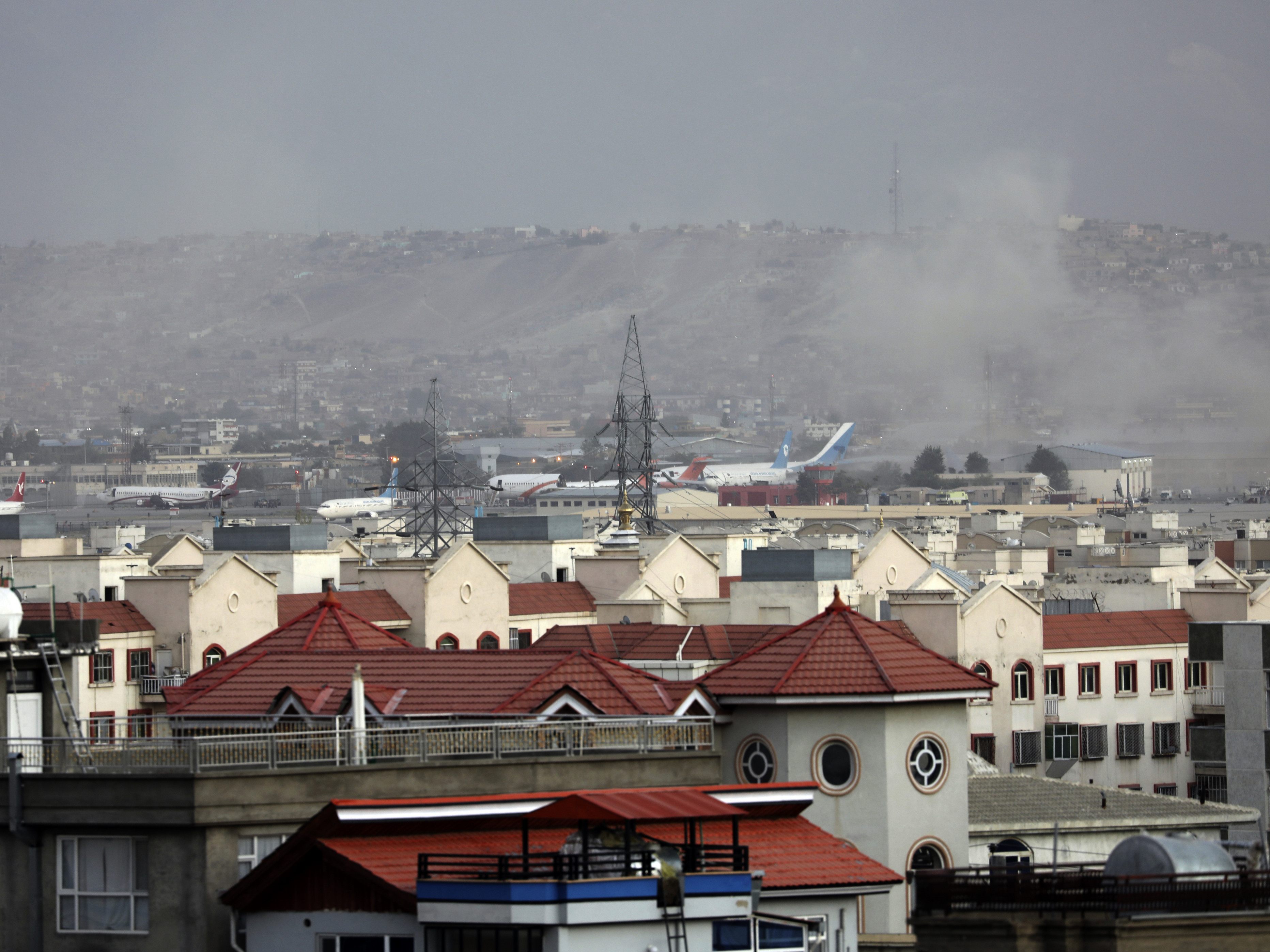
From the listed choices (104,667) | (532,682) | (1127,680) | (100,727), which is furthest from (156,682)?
(532,682)

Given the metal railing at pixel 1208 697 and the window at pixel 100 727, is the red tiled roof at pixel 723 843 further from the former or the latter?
the metal railing at pixel 1208 697

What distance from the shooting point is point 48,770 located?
1847 cm

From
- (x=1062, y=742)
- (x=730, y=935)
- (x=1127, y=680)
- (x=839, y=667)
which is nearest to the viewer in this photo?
(x=730, y=935)

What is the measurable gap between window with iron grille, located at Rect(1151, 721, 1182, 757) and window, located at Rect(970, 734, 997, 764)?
4.10 metres

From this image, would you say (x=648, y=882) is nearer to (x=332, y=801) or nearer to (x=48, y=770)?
(x=332, y=801)

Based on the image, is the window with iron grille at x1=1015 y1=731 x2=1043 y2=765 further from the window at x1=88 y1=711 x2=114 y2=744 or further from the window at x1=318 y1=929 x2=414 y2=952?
the window at x1=318 y1=929 x2=414 y2=952

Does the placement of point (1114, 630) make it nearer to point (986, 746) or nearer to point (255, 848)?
point (986, 746)

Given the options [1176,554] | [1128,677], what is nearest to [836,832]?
[1128,677]

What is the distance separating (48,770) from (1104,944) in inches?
331

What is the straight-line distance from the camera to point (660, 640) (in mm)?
35531

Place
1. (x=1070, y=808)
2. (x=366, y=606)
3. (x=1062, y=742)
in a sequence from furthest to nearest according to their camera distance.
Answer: (x=1062, y=742)
(x=366, y=606)
(x=1070, y=808)

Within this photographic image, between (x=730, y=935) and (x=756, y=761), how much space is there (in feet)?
18.4

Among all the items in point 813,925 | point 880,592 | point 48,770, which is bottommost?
point 813,925

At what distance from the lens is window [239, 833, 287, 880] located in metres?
17.5
